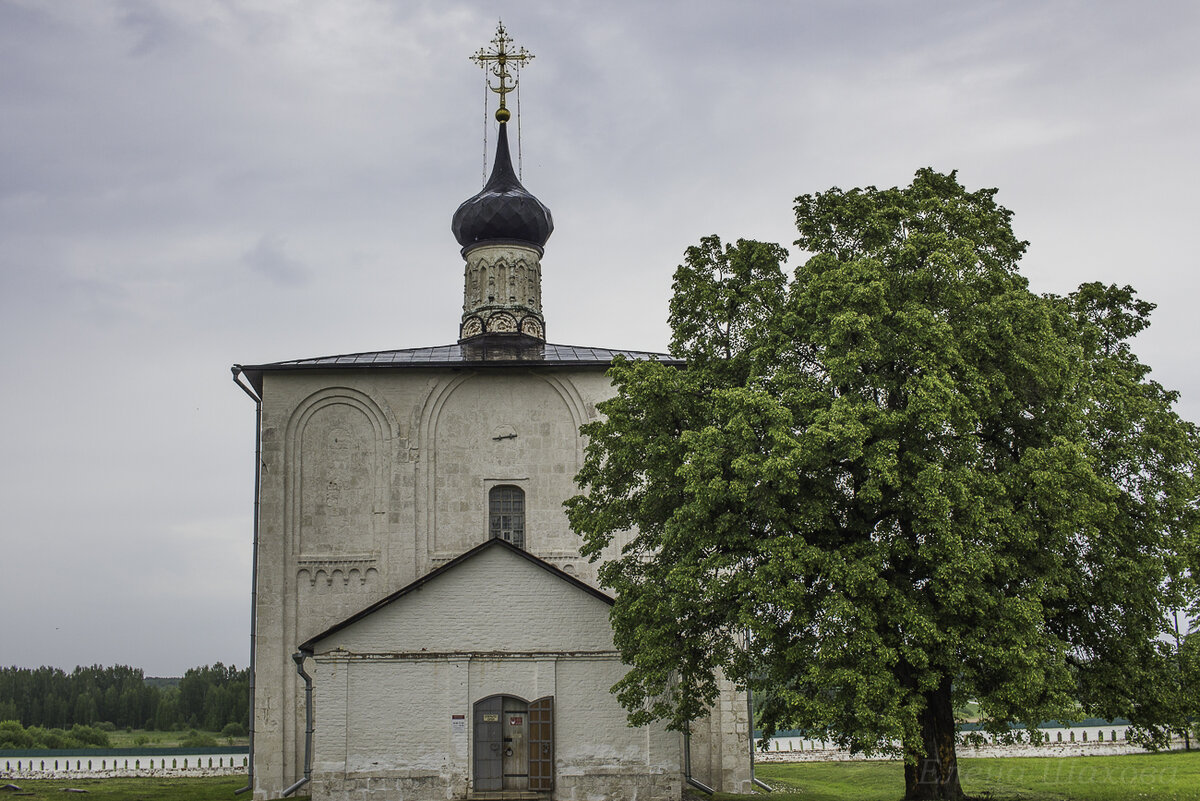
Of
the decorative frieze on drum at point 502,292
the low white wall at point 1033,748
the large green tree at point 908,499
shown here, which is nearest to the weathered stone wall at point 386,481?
the decorative frieze on drum at point 502,292

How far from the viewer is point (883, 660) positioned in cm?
1221

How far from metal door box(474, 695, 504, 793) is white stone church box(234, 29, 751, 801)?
0.08ft

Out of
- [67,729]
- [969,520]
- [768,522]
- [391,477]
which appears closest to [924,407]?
[969,520]

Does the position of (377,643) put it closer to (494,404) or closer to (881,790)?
(494,404)

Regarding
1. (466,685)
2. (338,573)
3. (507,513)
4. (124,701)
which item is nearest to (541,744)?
(466,685)

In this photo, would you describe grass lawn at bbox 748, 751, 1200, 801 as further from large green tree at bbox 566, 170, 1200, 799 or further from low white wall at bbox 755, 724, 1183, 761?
large green tree at bbox 566, 170, 1200, 799

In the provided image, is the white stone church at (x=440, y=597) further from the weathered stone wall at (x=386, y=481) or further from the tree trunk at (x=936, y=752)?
the tree trunk at (x=936, y=752)

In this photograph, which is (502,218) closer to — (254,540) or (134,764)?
(254,540)

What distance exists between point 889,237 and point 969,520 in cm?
408

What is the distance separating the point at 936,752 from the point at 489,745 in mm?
6668

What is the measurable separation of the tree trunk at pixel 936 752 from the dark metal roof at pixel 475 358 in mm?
7836

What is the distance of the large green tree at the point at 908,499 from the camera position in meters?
12.5

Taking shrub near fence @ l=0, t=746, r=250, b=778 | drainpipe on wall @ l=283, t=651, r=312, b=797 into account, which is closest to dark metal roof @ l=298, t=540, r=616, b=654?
drainpipe on wall @ l=283, t=651, r=312, b=797

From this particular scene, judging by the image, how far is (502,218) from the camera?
2514 centimetres
